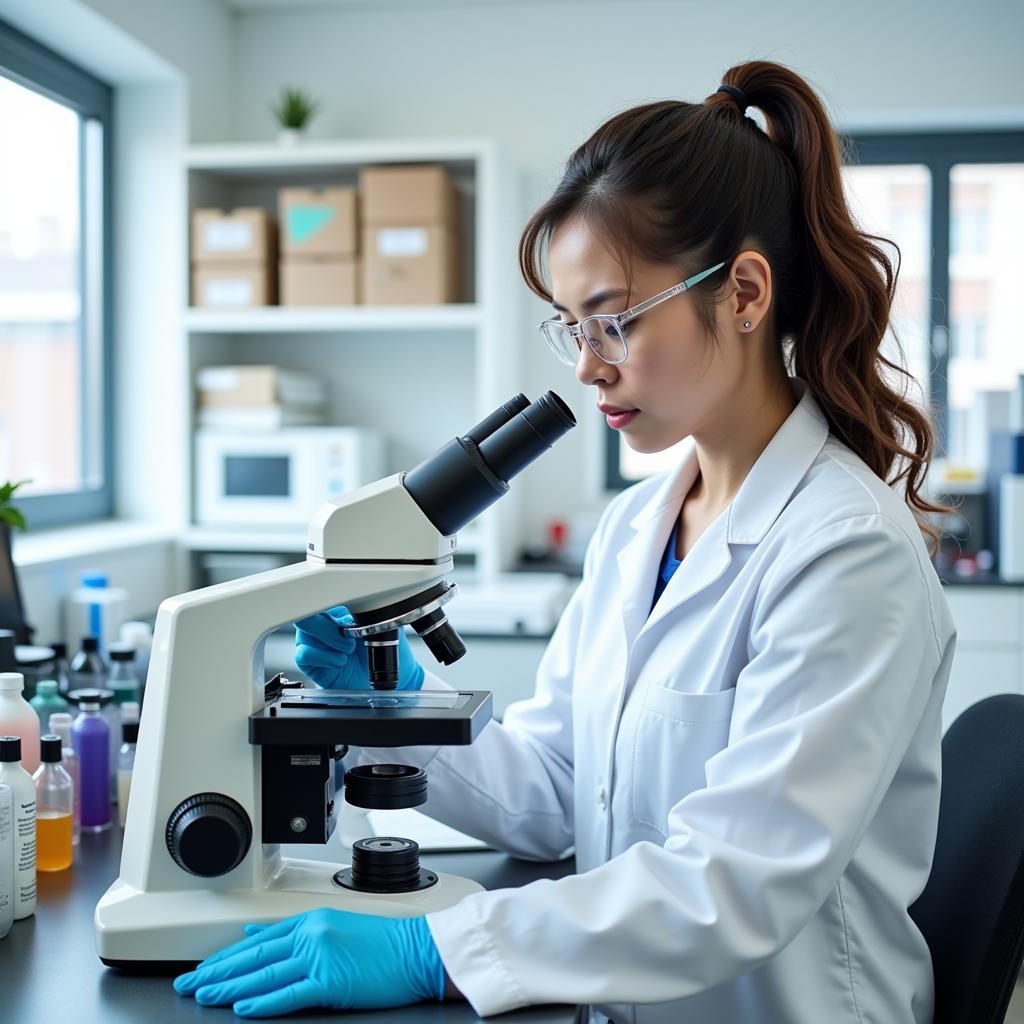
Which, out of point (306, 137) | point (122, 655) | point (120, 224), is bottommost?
point (122, 655)

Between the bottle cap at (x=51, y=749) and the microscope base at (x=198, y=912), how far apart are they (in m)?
0.25

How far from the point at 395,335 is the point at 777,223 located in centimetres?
252

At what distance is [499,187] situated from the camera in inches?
126

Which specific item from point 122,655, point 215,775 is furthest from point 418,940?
point 122,655

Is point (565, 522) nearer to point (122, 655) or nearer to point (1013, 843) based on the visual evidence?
point (122, 655)

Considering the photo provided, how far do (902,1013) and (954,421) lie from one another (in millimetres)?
2992

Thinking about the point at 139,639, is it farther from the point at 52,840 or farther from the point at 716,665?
the point at 716,665

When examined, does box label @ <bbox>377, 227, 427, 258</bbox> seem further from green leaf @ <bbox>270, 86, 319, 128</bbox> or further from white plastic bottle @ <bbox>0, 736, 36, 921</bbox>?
white plastic bottle @ <bbox>0, 736, 36, 921</bbox>

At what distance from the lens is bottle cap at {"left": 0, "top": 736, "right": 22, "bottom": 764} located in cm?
107

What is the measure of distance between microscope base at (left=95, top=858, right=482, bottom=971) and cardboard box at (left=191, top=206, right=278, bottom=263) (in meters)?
2.50

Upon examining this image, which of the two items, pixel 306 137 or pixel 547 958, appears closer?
pixel 547 958

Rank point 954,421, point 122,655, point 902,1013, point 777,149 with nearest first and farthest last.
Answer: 1. point 902,1013
2. point 777,149
3. point 122,655
4. point 954,421

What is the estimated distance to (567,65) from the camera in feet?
11.4

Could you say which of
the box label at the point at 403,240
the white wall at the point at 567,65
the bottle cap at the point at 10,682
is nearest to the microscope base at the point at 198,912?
the bottle cap at the point at 10,682
